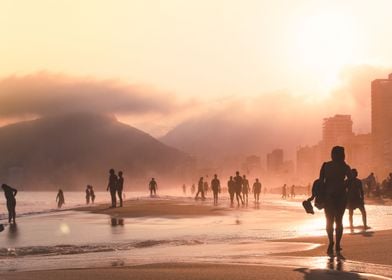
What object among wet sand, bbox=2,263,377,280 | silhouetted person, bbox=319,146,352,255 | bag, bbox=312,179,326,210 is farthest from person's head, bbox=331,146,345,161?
wet sand, bbox=2,263,377,280

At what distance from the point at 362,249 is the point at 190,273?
16.0 feet

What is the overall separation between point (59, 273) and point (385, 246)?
23.3 feet

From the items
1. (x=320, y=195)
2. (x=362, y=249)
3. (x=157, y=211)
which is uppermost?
(x=320, y=195)

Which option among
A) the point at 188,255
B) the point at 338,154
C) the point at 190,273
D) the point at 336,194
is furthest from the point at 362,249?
the point at 190,273

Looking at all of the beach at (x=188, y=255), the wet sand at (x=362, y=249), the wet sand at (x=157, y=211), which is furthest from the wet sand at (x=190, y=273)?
the wet sand at (x=157, y=211)

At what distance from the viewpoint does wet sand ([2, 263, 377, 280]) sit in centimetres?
947

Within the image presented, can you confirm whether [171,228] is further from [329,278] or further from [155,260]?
[329,278]

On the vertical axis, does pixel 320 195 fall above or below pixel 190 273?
above

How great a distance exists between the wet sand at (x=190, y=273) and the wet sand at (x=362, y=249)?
1911mm

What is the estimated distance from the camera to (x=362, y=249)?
13305mm

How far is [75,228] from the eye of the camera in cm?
2252

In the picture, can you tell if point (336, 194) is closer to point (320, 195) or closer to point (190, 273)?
point (320, 195)

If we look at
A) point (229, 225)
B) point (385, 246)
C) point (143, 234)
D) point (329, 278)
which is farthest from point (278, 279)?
point (229, 225)

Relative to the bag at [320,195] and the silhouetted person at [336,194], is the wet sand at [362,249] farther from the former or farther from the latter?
the bag at [320,195]
